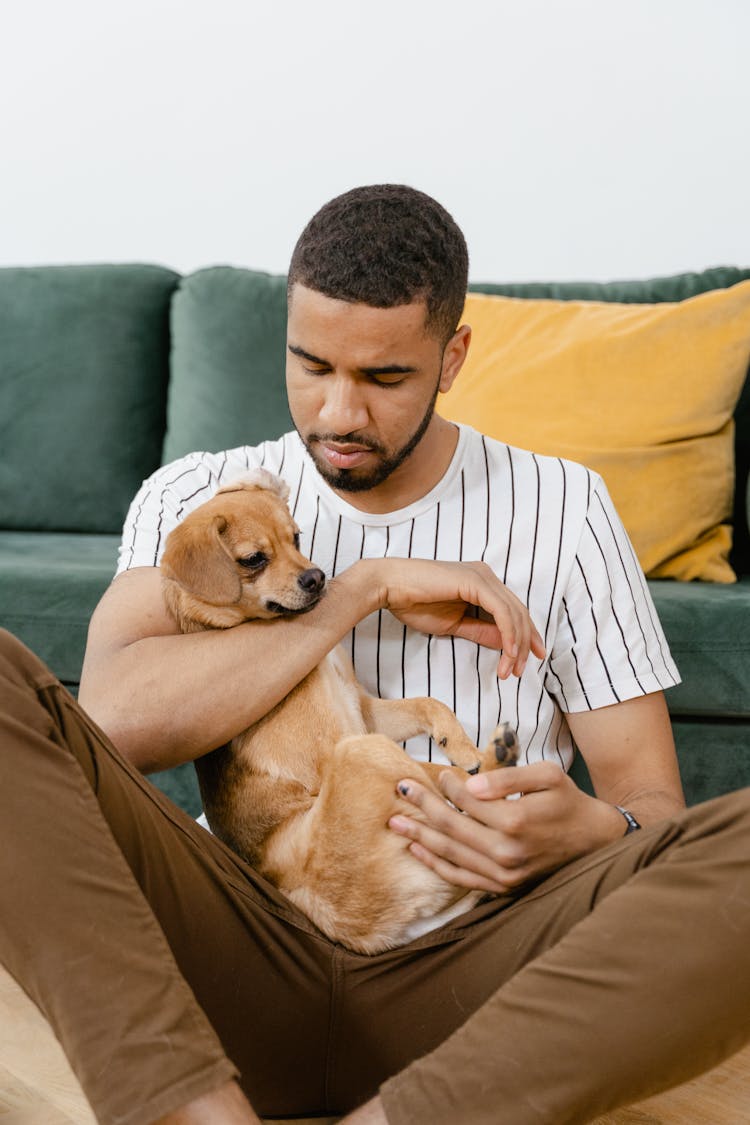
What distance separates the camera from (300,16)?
11.2 feet

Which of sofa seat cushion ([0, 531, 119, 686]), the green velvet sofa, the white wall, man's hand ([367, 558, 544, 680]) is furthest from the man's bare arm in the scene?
the white wall

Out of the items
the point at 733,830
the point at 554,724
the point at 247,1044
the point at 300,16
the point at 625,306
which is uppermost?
the point at 300,16

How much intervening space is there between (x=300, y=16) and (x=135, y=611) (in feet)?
8.26

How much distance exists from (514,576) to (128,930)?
2.71 ft

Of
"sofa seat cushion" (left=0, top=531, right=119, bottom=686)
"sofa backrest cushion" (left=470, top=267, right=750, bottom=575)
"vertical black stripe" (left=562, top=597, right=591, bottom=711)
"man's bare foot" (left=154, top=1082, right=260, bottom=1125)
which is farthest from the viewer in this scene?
"sofa backrest cushion" (left=470, top=267, right=750, bottom=575)

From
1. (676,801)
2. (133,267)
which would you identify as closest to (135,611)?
(676,801)

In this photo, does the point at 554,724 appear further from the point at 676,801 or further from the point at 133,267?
the point at 133,267

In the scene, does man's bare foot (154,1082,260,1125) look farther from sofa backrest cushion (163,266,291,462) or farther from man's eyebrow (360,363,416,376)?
sofa backrest cushion (163,266,291,462)

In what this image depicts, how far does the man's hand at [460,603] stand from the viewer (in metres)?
1.50

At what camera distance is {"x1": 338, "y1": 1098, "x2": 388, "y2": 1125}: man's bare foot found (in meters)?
1.08

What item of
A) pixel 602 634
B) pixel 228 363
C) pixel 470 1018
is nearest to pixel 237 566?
pixel 602 634

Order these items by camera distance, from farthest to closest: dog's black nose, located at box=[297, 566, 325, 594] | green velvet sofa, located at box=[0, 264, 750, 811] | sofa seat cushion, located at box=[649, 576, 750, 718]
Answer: green velvet sofa, located at box=[0, 264, 750, 811] < sofa seat cushion, located at box=[649, 576, 750, 718] < dog's black nose, located at box=[297, 566, 325, 594]

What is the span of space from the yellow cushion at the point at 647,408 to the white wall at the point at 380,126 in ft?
2.80

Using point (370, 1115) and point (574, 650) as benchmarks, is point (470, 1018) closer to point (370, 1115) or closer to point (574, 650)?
point (370, 1115)
